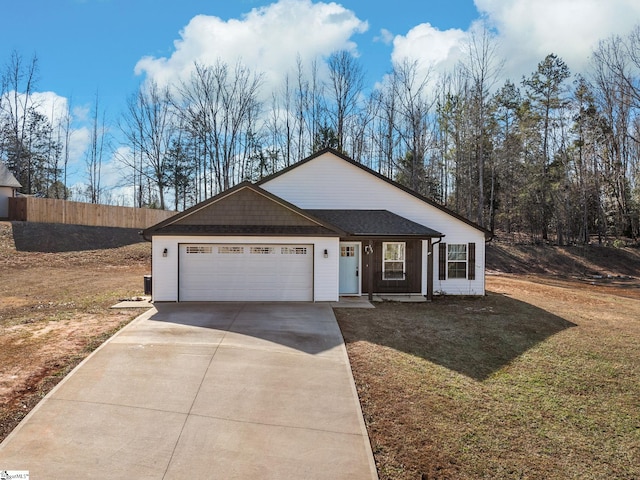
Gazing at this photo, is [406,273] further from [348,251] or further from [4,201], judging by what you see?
[4,201]

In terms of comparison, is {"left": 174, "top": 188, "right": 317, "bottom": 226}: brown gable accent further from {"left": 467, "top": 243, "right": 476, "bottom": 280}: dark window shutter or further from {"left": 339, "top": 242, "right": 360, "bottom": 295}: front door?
{"left": 467, "top": 243, "right": 476, "bottom": 280}: dark window shutter

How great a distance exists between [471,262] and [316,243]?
23.1 feet

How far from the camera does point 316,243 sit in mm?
13211

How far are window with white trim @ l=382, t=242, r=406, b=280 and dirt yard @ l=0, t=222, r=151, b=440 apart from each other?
8.98 metres

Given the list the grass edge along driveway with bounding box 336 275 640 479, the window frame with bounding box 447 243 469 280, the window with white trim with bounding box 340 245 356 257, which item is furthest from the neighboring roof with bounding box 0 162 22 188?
the window frame with bounding box 447 243 469 280

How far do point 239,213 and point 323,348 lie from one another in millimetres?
6756

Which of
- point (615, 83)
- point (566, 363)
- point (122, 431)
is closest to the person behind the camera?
point (122, 431)

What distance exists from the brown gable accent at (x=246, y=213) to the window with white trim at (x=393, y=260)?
3.48 m

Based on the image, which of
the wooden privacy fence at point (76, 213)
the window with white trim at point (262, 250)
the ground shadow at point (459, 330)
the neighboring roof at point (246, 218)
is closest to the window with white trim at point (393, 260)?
the ground shadow at point (459, 330)

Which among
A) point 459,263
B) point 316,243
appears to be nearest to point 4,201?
point 316,243

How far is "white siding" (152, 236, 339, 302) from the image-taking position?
1269 cm

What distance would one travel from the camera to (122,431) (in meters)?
4.73

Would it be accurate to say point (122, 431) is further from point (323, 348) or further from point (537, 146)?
point (537, 146)

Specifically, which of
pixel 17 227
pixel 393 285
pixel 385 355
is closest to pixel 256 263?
pixel 393 285
